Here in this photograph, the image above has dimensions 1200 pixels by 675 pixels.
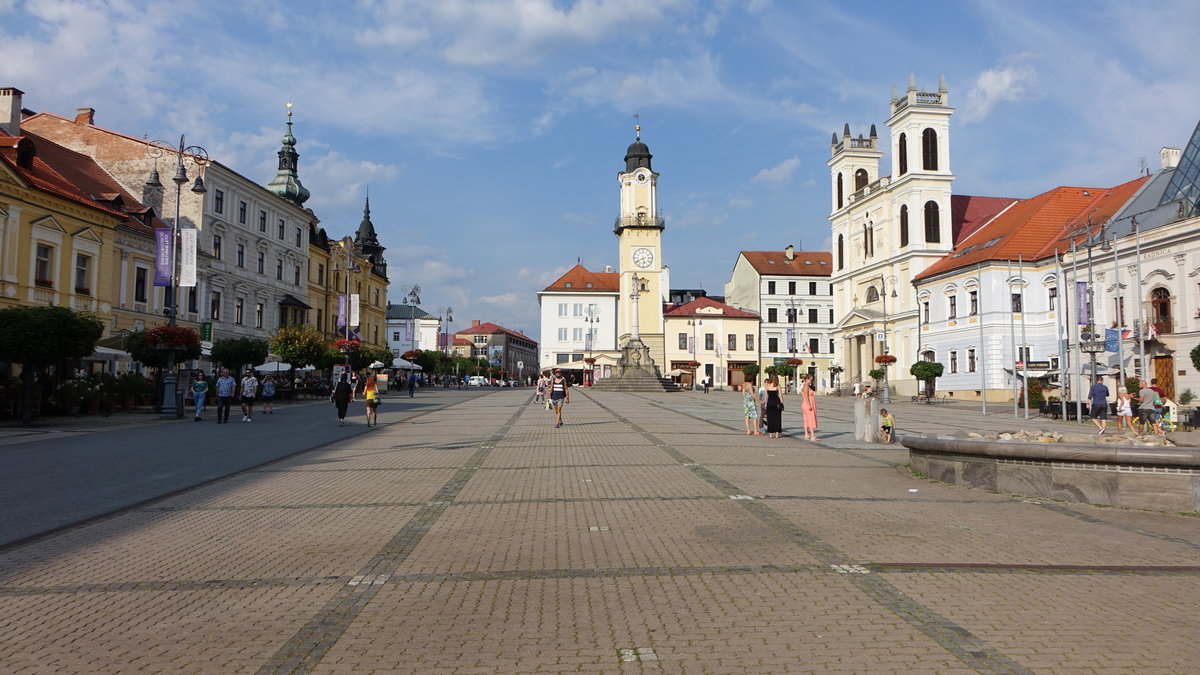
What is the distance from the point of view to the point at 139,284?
37.9m

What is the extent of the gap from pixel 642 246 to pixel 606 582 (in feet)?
272

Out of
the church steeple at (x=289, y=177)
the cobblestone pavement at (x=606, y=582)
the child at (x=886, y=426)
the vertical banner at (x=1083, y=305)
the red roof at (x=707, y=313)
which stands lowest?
the cobblestone pavement at (x=606, y=582)

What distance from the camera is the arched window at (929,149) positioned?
57.2 meters

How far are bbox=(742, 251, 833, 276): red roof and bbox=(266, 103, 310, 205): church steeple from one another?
150 ft

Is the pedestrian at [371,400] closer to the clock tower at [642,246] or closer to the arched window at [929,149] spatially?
the arched window at [929,149]

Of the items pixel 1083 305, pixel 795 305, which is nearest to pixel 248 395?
pixel 1083 305

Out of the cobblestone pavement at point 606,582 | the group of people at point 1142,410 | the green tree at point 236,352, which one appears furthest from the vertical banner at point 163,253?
the group of people at point 1142,410

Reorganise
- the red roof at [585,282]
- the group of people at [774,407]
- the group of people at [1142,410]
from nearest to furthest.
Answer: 1. the group of people at [774,407]
2. the group of people at [1142,410]
3. the red roof at [585,282]

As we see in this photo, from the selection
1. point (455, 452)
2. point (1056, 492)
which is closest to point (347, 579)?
point (1056, 492)

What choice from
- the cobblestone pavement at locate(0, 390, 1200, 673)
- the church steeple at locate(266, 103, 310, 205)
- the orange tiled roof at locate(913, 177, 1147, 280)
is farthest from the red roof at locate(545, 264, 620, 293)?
the cobblestone pavement at locate(0, 390, 1200, 673)

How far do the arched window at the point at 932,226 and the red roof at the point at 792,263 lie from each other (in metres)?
26.9

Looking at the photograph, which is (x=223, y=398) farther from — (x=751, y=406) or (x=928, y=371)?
(x=928, y=371)

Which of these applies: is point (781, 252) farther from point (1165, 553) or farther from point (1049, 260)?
point (1165, 553)

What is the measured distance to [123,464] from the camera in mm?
13648
